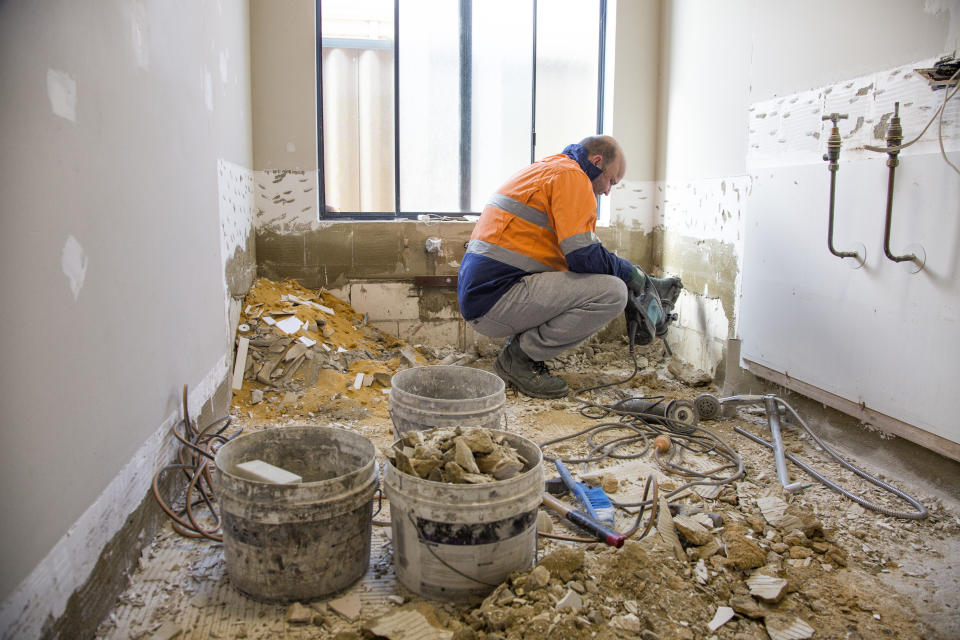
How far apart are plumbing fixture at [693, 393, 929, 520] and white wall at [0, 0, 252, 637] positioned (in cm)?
219

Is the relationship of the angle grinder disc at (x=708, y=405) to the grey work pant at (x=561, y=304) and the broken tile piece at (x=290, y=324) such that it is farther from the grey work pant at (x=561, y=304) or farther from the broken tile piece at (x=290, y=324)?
the broken tile piece at (x=290, y=324)

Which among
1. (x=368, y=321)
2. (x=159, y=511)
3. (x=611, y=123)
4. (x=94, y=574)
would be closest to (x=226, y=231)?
(x=368, y=321)

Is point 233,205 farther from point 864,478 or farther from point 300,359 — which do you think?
point 864,478

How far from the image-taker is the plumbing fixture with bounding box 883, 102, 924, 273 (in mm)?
2271

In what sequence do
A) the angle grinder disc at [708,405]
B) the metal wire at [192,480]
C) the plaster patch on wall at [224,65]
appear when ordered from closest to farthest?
the metal wire at [192,480] < the angle grinder disc at [708,405] < the plaster patch on wall at [224,65]

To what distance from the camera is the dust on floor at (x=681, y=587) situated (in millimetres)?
1546

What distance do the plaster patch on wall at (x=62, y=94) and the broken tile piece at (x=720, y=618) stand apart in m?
1.91

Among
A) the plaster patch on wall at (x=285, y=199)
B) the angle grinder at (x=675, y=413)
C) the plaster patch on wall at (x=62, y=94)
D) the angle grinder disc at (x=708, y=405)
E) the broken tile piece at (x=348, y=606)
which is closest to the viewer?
the plaster patch on wall at (x=62, y=94)

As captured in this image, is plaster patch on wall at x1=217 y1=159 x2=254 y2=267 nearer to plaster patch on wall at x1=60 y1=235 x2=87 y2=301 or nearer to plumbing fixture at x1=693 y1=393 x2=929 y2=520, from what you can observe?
plaster patch on wall at x1=60 y1=235 x2=87 y2=301

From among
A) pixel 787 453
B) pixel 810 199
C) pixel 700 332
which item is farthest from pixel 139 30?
pixel 700 332

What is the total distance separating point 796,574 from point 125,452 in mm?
1871

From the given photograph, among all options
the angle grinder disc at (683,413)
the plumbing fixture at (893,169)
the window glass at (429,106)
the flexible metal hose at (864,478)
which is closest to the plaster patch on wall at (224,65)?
the window glass at (429,106)

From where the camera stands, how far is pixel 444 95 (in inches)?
177

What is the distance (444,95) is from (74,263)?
3.45 m
